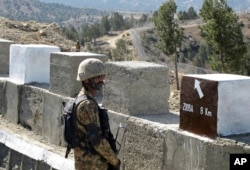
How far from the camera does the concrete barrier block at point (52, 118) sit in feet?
20.7

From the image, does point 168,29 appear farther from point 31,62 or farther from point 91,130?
point 91,130

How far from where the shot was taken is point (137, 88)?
17.0ft

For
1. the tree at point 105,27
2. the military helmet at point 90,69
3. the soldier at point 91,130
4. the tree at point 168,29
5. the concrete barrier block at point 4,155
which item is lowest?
the concrete barrier block at point 4,155

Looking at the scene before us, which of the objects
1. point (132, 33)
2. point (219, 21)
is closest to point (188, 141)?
point (219, 21)

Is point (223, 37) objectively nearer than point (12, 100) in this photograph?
No

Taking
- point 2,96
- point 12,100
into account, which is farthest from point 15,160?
point 2,96

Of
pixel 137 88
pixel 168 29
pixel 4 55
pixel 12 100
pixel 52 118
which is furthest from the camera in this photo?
pixel 168 29

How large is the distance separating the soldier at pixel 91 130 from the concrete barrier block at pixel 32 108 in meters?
3.04

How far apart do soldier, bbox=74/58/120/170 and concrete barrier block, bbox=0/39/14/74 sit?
15.6 ft

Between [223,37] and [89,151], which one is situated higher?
[223,37]

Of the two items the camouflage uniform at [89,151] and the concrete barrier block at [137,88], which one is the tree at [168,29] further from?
the camouflage uniform at [89,151]

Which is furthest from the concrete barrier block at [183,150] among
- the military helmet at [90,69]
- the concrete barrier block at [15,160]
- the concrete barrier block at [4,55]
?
the concrete barrier block at [4,55]

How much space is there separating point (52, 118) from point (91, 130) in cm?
298

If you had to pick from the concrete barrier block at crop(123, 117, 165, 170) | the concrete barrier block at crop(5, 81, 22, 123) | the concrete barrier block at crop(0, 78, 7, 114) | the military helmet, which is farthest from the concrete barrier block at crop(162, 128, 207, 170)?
A: the concrete barrier block at crop(0, 78, 7, 114)
